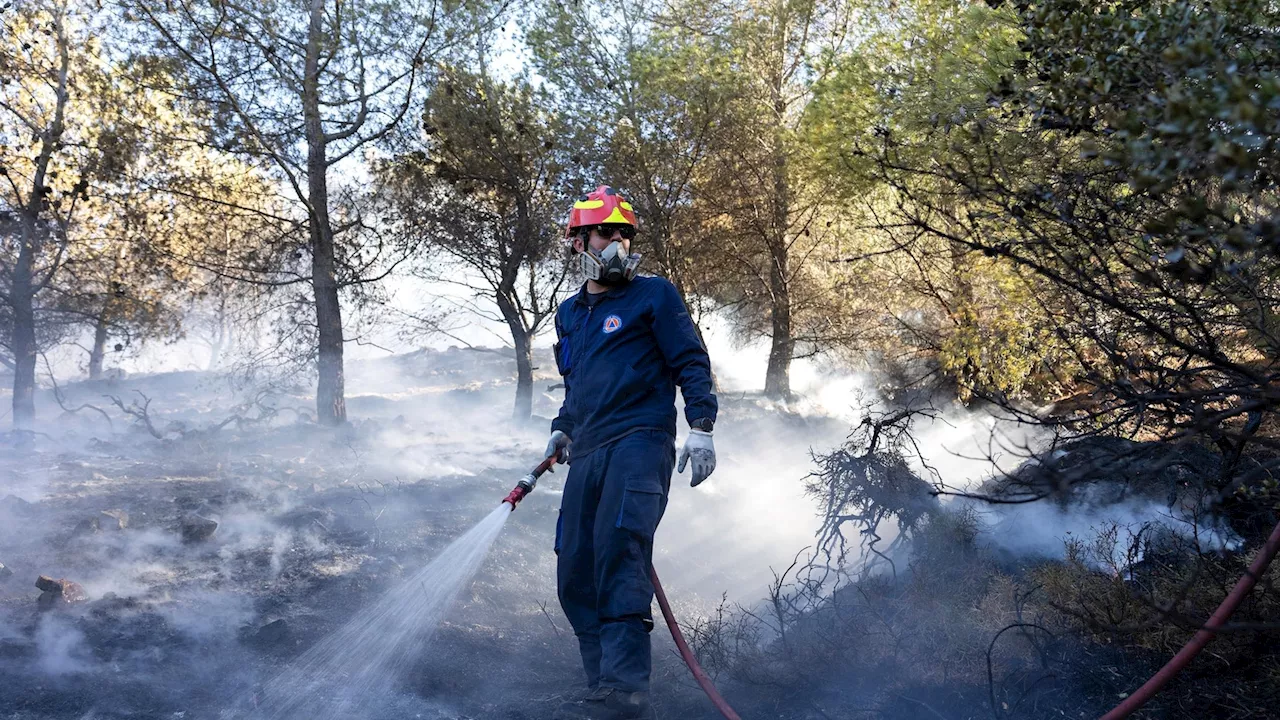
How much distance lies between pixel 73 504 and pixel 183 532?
1.63m

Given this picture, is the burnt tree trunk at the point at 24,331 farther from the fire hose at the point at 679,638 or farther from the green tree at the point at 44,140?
the fire hose at the point at 679,638

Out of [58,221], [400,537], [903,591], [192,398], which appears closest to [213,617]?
[400,537]

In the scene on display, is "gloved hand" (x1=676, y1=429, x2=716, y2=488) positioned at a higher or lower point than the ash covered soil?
higher

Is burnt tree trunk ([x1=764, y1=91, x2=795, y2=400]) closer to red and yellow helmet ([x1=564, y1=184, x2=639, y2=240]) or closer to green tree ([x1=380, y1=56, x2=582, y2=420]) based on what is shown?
green tree ([x1=380, y1=56, x2=582, y2=420])

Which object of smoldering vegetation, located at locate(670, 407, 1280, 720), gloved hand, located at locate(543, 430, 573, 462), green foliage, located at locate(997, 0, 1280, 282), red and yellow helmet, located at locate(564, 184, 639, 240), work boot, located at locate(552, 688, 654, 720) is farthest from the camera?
gloved hand, located at locate(543, 430, 573, 462)

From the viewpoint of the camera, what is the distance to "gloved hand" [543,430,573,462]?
4512 mm

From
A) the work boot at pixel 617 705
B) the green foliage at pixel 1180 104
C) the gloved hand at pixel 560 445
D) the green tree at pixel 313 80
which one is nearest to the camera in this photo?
the green foliage at pixel 1180 104

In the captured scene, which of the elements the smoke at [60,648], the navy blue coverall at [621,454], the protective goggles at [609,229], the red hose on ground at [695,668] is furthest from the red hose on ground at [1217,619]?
the smoke at [60,648]

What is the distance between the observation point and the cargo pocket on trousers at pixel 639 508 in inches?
149

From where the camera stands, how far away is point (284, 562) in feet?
19.4

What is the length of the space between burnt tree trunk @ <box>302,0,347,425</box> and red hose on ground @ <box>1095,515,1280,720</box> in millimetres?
11471

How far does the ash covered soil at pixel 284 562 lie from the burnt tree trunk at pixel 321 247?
2.43 ft

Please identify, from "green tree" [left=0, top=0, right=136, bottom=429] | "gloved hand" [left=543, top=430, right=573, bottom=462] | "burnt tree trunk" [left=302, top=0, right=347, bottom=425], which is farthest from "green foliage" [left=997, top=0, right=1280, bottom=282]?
"green tree" [left=0, top=0, right=136, bottom=429]

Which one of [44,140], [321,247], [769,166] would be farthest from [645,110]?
[44,140]
